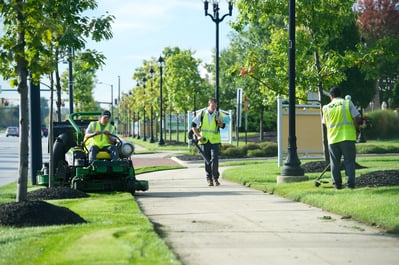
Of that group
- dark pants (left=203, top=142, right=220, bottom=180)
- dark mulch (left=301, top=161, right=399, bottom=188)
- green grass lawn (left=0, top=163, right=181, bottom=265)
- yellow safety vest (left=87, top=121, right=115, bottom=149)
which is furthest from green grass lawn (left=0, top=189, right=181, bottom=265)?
dark pants (left=203, top=142, right=220, bottom=180)

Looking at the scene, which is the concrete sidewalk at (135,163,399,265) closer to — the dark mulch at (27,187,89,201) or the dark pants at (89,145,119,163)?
the dark mulch at (27,187,89,201)

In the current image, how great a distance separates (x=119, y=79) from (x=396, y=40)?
93.6m

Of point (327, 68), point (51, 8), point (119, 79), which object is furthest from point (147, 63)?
point (51, 8)

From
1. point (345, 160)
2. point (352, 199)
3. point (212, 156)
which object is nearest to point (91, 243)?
point (352, 199)

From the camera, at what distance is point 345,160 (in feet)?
42.1

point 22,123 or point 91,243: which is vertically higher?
point 22,123

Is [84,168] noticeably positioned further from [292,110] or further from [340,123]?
[340,123]

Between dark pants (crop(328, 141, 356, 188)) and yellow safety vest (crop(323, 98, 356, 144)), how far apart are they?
0.11 m

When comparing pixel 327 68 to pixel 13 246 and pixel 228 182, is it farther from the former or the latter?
pixel 13 246

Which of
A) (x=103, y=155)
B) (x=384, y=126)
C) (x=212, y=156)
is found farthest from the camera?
(x=384, y=126)

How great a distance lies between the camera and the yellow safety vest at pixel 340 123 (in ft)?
42.4

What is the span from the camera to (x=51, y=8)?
12547mm

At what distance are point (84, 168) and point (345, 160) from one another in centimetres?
515

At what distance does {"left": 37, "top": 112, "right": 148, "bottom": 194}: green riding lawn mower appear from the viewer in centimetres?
1455
